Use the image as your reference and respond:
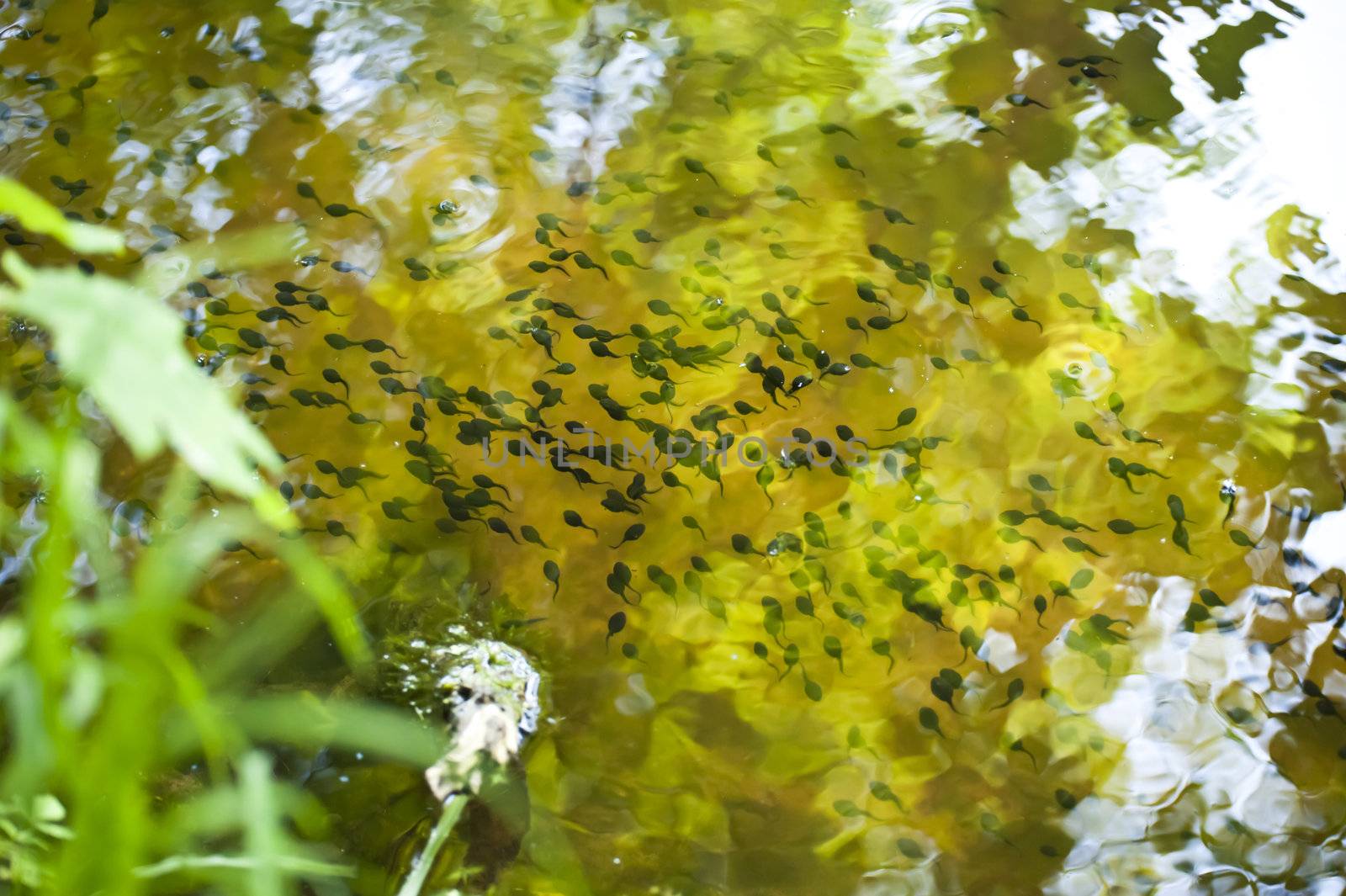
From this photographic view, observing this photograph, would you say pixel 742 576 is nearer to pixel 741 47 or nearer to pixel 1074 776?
pixel 1074 776

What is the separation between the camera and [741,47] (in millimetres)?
4016

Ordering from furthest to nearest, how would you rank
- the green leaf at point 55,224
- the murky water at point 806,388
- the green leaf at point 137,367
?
the murky water at point 806,388, the green leaf at point 55,224, the green leaf at point 137,367

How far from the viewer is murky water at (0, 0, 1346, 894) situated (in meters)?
2.63

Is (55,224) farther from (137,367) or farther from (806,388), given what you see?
(806,388)

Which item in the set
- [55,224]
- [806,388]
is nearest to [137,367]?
[55,224]

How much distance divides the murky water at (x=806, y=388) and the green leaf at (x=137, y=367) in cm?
198

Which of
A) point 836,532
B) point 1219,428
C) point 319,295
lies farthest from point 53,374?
point 1219,428

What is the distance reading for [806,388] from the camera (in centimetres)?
330

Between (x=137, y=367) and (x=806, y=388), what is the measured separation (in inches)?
106

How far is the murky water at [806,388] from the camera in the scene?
104 inches

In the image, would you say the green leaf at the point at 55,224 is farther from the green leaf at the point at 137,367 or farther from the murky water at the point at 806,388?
the murky water at the point at 806,388

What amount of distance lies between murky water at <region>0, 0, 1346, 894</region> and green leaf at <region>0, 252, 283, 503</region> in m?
1.98

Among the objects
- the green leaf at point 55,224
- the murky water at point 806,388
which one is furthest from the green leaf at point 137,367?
the murky water at point 806,388

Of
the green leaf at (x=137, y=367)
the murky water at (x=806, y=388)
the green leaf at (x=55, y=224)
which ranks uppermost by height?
the green leaf at (x=55, y=224)
